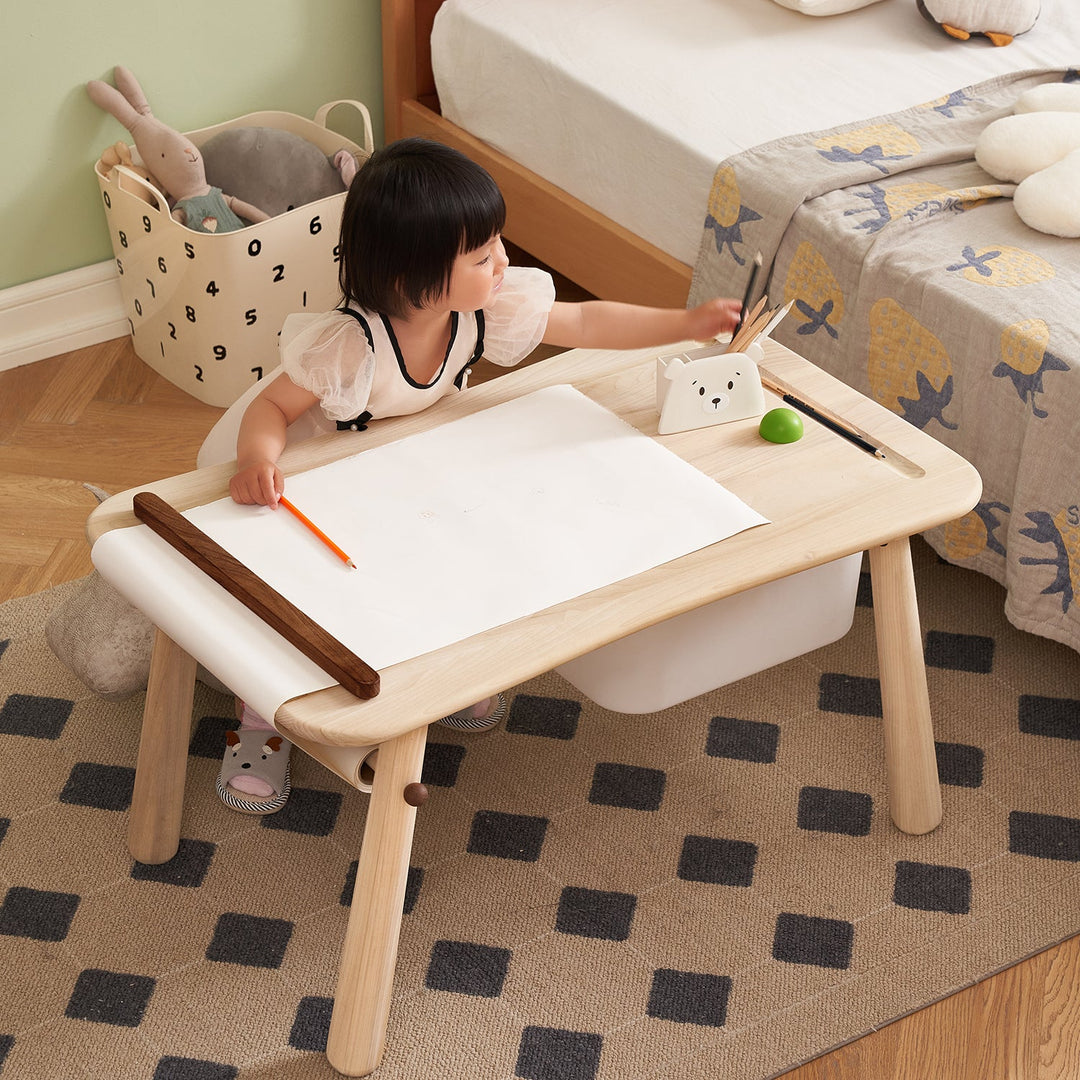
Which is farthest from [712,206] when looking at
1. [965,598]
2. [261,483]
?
[261,483]

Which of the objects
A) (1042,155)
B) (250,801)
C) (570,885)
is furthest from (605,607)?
(1042,155)

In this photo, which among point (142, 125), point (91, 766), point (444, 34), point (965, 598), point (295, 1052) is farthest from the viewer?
point (444, 34)

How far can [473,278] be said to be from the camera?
Result: 128 cm

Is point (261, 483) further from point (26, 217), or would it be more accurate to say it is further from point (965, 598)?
point (26, 217)

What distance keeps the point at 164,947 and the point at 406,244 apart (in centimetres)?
75

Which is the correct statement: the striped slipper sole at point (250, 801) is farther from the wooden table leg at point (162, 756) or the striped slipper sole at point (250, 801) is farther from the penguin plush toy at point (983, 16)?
→ the penguin plush toy at point (983, 16)

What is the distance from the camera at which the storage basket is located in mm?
2068

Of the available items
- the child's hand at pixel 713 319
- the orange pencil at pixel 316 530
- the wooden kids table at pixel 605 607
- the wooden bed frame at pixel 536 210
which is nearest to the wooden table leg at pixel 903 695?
the wooden kids table at pixel 605 607

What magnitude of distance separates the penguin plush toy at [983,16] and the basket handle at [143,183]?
50.1 inches

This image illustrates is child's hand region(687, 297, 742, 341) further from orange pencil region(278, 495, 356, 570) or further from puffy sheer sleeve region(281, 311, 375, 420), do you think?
orange pencil region(278, 495, 356, 570)

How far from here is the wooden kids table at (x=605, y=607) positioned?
3.45 feet

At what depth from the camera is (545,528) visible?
1184 mm

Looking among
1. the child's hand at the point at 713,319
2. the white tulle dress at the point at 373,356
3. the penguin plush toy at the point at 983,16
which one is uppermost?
the penguin plush toy at the point at 983,16

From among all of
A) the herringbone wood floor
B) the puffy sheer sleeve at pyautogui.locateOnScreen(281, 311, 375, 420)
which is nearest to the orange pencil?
the puffy sheer sleeve at pyautogui.locateOnScreen(281, 311, 375, 420)
